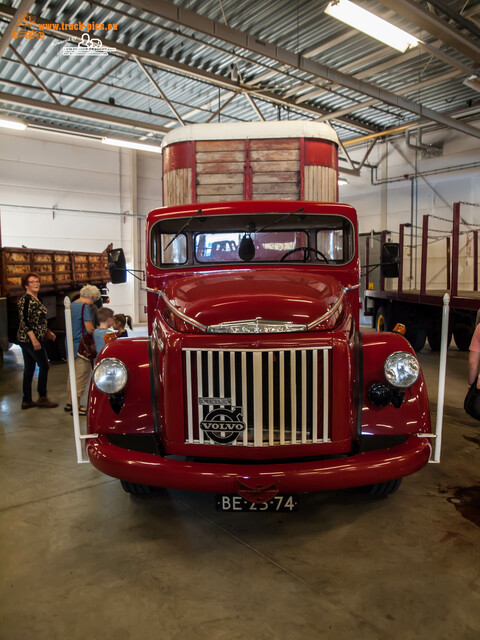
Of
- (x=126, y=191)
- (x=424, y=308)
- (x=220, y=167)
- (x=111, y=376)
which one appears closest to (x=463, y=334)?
(x=424, y=308)

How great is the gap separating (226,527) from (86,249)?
550 inches

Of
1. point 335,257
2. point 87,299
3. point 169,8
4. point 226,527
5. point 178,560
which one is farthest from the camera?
point 169,8

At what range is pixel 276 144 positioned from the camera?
204 inches

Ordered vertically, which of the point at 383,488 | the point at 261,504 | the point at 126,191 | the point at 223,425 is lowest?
the point at 383,488

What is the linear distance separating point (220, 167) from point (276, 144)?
655mm

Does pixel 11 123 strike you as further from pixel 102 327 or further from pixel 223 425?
pixel 223 425

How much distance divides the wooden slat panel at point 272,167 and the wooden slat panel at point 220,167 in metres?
0.17

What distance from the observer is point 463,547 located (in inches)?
113

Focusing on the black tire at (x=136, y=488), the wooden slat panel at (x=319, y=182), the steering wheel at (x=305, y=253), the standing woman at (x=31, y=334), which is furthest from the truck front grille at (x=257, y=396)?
the standing woman at (x=31, y=334)

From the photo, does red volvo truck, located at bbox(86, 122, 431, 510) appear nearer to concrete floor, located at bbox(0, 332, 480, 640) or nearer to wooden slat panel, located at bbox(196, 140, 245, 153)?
concrete floor, located at bbox(0, 332, 480, 640)

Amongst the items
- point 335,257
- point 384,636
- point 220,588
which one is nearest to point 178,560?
point 220,588

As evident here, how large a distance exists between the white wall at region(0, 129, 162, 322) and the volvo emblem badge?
13.3 m

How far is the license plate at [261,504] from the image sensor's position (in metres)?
2.72

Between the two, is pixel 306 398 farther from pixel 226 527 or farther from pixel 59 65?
pixel 59 65
